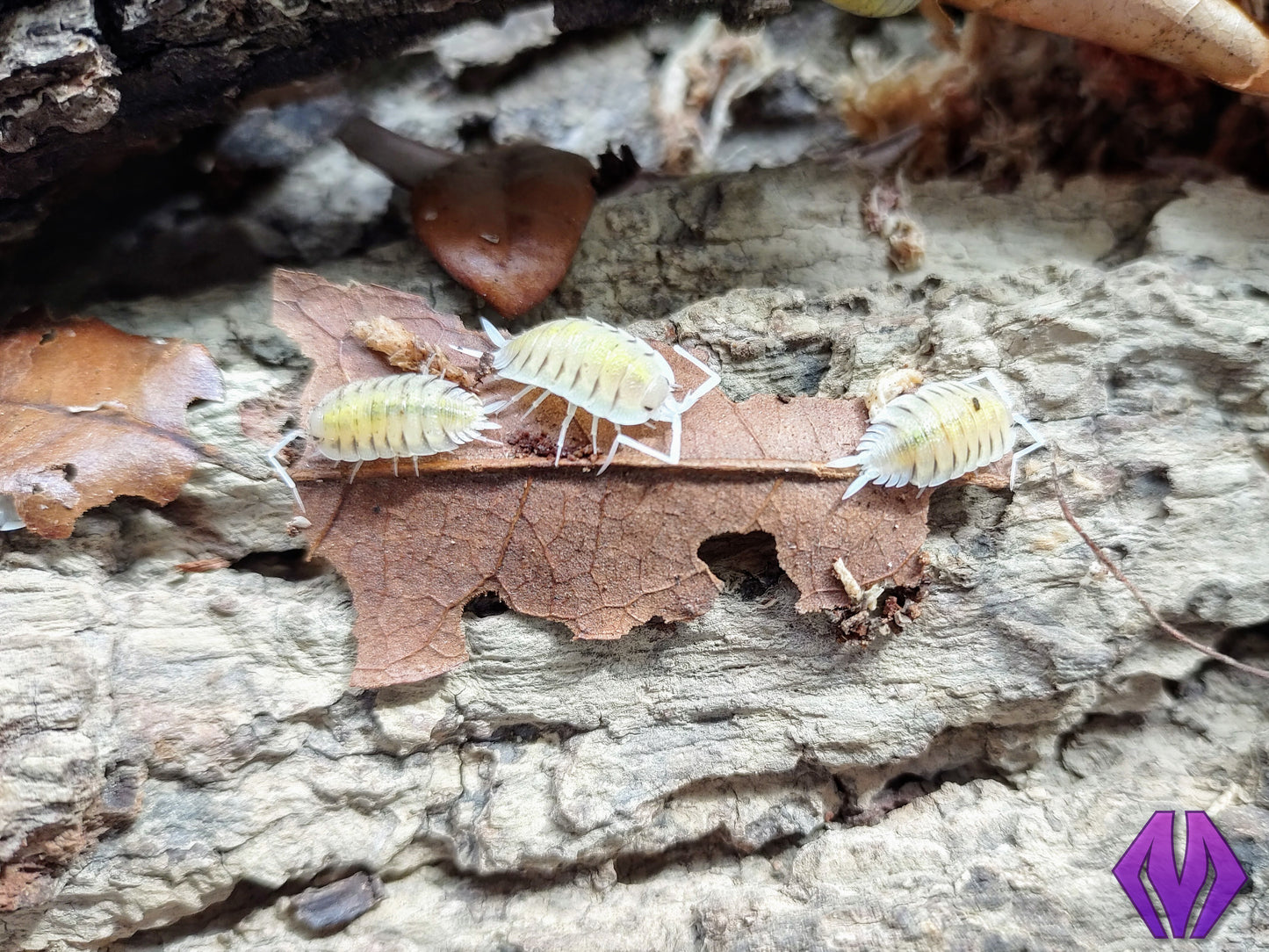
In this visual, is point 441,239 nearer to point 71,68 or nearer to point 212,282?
point 212,282

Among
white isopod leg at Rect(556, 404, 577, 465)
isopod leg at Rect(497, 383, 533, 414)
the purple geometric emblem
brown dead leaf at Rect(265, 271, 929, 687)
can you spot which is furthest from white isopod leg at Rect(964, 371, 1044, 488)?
isopod leg at Rect(497, 383, 533, 414)

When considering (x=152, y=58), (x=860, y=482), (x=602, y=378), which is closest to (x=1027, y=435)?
(x=860, y=482)

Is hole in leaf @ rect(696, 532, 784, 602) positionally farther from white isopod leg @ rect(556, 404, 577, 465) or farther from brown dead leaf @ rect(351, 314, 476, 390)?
brown dead leaf @ rect(351, 314, 476, 390)

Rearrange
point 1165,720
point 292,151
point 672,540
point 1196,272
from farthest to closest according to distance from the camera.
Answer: point 292,151 < point 1196,272 < point 1165,720 < point 672,540

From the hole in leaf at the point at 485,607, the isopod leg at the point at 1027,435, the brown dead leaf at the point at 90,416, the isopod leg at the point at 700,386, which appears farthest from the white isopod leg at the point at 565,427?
the isopod leg at the point at 1027,435

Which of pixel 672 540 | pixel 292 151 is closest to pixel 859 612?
pixel 672 540

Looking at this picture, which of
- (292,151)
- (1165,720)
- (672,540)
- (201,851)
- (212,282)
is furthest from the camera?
(292,151)

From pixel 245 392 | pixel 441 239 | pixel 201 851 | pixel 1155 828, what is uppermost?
pixel 441 239

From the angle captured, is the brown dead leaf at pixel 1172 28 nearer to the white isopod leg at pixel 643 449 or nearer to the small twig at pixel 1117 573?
the small twig at pixel 1117 573
